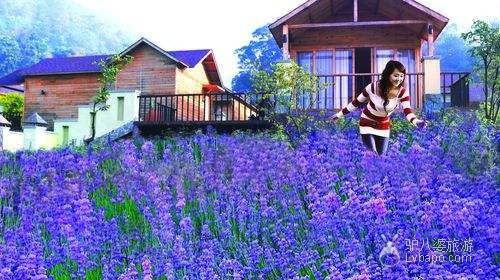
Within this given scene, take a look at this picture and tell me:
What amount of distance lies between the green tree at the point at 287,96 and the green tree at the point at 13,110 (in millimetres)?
20720

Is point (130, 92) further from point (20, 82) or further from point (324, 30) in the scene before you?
point (20, 82)

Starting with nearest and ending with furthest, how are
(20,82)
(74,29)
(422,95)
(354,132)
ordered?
(354,132), (422,95), (20,82), (74,29)

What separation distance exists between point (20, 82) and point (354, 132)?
24.8m

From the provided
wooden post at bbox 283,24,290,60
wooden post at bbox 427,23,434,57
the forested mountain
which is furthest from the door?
the forested mountain

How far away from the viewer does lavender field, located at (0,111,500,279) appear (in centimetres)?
529

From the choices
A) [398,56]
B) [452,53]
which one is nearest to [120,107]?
[398,56]

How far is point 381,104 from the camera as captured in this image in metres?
4.37

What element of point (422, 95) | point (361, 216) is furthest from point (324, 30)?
point (361, 216)

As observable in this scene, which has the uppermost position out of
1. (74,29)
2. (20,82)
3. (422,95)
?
(74,29)

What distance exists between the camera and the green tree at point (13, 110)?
32.2m

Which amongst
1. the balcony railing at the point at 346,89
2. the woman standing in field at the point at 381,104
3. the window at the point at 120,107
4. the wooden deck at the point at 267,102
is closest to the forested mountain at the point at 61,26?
the window at the point at 120,107

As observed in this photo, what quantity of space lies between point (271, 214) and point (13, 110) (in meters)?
28.8

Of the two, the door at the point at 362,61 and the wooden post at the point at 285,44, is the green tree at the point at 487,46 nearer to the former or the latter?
the door at the point at 362,61

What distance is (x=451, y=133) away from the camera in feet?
32.9
